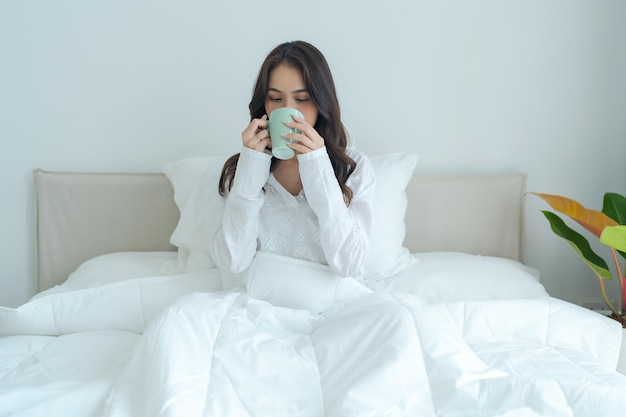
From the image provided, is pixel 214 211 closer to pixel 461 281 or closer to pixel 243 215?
pixel 243 215

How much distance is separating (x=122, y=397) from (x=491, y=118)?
155cm

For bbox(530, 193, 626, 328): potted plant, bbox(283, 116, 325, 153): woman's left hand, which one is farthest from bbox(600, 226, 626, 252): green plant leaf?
bbox(283, 116, 325, 153): woman's left hand

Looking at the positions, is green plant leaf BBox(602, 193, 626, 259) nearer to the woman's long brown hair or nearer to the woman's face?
the woman's long brown hair

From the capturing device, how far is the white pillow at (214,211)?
1745mm

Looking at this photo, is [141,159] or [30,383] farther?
[141,159]

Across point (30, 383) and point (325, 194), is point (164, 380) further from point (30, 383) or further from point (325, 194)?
point (325, 194)

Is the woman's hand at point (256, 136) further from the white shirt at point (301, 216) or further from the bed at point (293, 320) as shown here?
the bed at point (293, 320)

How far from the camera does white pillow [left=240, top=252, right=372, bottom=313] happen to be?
1.46 meters

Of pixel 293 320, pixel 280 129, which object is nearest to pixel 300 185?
pixel 280 129

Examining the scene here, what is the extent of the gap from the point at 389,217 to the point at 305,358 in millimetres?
768

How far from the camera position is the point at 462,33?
2074mm

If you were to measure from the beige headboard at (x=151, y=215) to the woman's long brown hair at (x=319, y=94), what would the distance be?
506 millimetres

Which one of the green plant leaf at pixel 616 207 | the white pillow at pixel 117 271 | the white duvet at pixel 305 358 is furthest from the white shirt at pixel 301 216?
the green plant leaf at pixel 616 207

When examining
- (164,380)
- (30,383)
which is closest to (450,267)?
(164,380)
